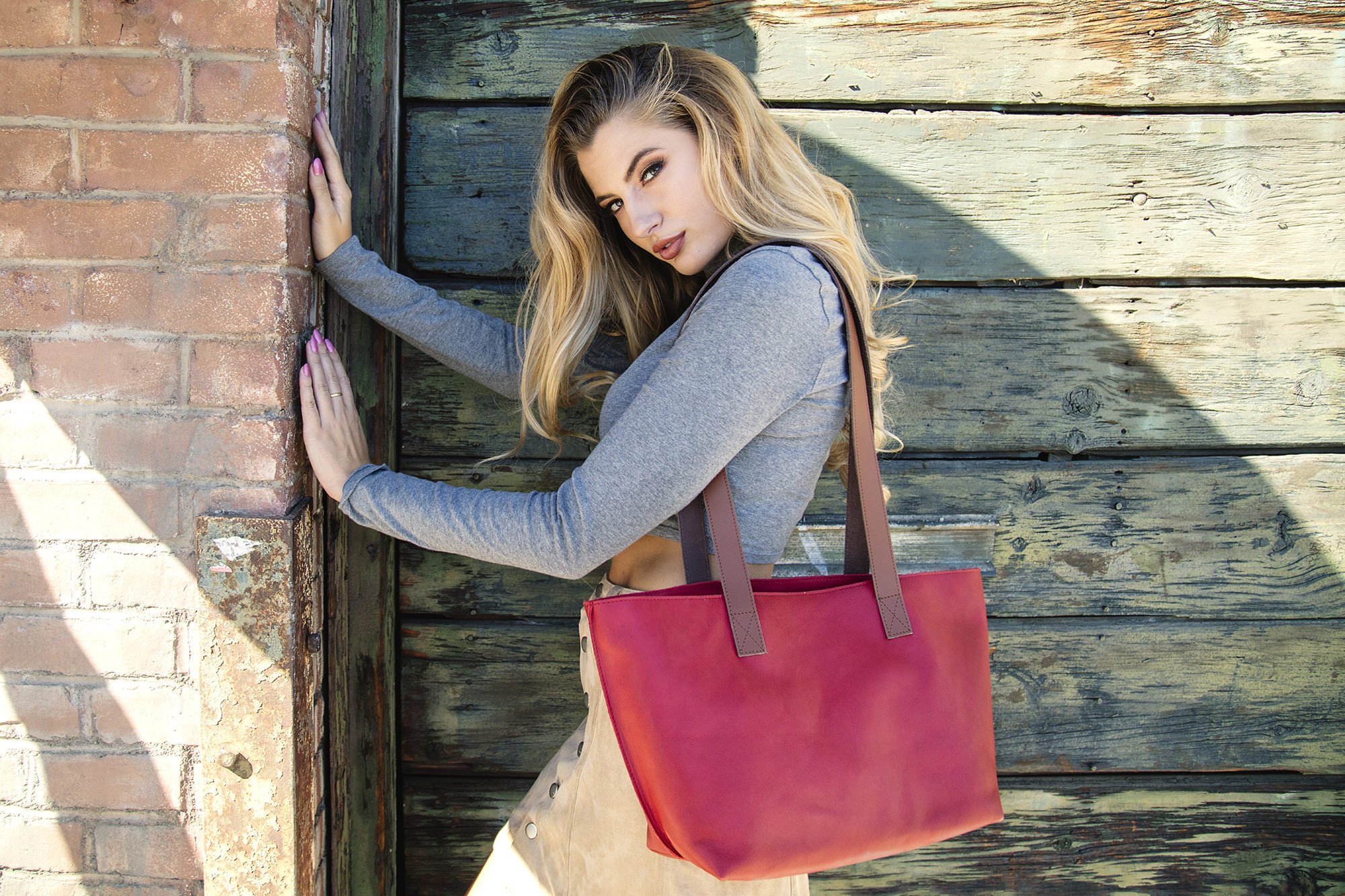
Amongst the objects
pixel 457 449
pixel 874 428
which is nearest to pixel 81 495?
pixel 457 449

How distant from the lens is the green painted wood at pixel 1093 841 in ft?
5.32

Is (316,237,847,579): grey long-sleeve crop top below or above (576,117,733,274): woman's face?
below

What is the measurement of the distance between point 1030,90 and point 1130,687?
116 centimetres

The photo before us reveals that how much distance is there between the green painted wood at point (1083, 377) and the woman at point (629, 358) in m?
0.16

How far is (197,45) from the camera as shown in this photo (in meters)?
1.11

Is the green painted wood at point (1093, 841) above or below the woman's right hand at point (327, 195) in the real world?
below

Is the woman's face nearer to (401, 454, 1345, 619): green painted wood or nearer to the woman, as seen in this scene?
the woman

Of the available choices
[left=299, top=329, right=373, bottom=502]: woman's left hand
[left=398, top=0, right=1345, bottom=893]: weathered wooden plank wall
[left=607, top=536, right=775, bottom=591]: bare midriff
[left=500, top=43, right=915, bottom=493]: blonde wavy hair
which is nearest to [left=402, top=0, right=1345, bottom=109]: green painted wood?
[left=398, top=0, right=1345, bottom=893]: weathered wooden plank wall

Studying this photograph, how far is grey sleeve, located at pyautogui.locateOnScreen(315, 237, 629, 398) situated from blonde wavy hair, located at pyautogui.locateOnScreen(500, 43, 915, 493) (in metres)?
0.05

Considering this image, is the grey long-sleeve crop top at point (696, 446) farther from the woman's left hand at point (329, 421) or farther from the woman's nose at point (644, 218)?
the woman's nose at point (644, 218)

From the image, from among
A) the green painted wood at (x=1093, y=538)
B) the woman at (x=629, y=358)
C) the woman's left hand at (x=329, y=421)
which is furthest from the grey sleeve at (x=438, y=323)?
the green painted wood at (x=1093, y=538)

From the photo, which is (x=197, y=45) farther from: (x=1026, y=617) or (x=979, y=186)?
(x=1026, y=617)

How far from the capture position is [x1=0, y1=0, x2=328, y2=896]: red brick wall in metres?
1.11

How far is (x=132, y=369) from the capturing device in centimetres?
116
